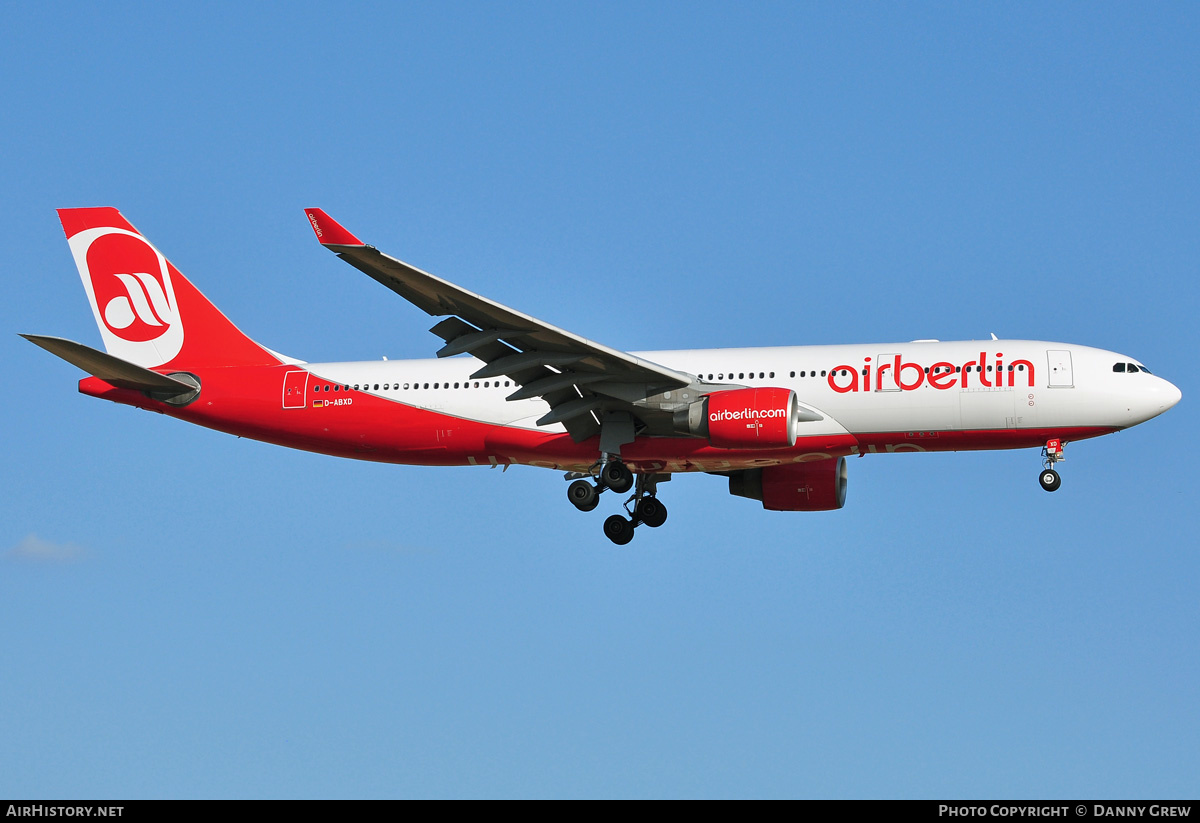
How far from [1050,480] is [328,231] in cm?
1748

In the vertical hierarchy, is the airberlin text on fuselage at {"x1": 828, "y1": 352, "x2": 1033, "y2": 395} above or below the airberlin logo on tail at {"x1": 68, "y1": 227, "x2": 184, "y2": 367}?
below

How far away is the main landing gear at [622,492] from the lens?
34.7m

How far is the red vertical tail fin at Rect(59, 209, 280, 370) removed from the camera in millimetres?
38188

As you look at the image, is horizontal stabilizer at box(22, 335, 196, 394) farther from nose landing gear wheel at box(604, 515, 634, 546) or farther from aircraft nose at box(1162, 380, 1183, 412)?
aircraft nose at box(1162, 380, 1183, 412)

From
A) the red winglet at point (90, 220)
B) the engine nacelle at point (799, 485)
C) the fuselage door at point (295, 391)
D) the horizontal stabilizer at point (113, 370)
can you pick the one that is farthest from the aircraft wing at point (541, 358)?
the red winglet at point (90, 220)

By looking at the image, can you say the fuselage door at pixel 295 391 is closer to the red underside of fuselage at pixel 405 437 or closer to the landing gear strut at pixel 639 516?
the red underside of fuselage at pixel 405 437

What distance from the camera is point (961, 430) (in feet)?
109

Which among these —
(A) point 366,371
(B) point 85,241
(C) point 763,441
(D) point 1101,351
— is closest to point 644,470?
(C) point 763,441

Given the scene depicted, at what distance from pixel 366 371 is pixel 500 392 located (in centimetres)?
371

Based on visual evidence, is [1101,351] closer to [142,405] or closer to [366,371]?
[366,371]

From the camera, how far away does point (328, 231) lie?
27.2m

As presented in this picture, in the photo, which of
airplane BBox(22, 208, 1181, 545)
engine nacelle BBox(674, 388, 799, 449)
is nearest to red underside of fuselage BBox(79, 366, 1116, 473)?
airplane BBox(22, 208, 1181, 545)

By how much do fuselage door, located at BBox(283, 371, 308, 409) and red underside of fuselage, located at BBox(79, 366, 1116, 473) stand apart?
118mm
